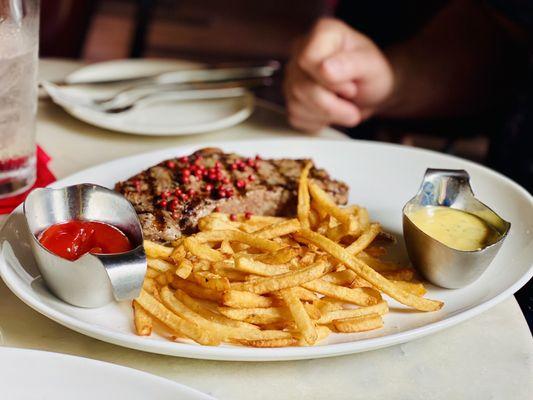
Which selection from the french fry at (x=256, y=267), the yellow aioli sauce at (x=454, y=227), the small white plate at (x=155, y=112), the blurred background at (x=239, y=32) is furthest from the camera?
the blurred background at (x=239, y=32)

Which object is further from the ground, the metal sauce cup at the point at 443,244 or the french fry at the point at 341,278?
the metal sauce cup at the point at 443,244

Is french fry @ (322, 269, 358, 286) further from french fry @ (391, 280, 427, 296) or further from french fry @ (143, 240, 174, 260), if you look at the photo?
french fry @ (143, 240, 174, 260)

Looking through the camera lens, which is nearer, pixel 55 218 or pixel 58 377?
pixel 58 377

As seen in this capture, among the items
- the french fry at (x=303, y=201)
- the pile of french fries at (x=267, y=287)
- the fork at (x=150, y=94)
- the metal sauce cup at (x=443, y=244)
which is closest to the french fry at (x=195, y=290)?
the pile of french fries at (x=267, y=287)

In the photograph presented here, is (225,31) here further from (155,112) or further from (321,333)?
(321,333)

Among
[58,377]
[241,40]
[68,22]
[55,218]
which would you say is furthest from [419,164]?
[241,40]

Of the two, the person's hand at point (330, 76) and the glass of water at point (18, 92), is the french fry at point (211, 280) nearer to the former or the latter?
the glass of water at point (18, 92)

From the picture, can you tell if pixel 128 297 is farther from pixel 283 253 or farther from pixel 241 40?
pixel 241 40
